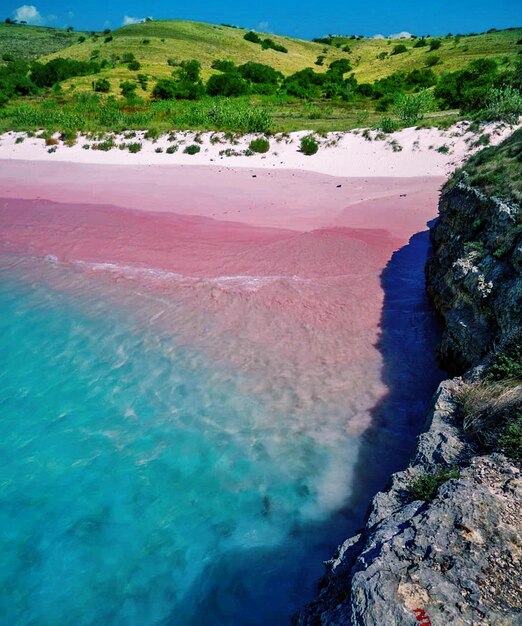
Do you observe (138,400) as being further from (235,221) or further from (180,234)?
(235,221)

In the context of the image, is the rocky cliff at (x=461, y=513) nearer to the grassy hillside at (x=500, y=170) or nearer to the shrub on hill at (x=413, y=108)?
the grassy hillside at (x=500, y=170)

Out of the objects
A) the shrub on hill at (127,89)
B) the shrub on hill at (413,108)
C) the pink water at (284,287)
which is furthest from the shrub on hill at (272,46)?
the pink water at (284,287)

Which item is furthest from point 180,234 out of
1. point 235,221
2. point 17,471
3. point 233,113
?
point 233,113

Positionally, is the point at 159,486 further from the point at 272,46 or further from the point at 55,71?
the point at 272,46

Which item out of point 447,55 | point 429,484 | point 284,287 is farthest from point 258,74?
point 429,484

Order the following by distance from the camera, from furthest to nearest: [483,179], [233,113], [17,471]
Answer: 1. [233,113]
2. [483,179]
3. [17,471]

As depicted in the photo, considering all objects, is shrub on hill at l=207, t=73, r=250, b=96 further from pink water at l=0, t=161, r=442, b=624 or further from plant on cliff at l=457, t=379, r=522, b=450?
plant on cliff at l=457, t=379, r=522, b=450
